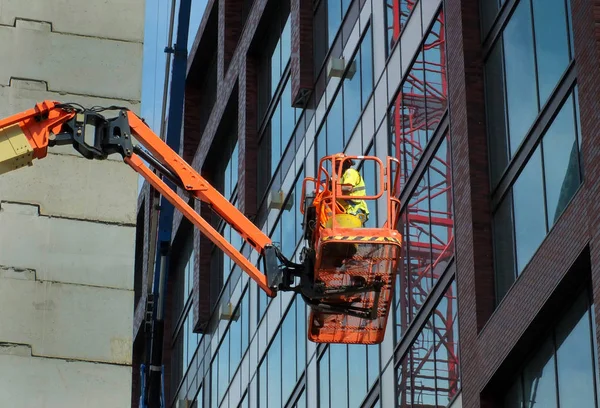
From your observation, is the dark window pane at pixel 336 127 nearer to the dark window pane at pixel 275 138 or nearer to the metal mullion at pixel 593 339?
the dark window pane at pixel 275 138

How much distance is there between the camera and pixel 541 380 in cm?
2500

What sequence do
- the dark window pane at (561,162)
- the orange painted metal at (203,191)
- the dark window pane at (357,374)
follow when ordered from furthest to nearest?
1. the dark window pane at (357,374)
2. the dark window pane at (561,162)
3. the orange painted metal at (203,191)

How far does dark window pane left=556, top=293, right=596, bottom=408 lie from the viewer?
2306cm

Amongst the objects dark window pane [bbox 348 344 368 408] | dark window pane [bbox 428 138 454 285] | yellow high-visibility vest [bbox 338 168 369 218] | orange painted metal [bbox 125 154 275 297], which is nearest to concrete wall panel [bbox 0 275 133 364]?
orange painted metal [bbox 125 154 275 297]

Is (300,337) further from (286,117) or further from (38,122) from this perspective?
(38,122)

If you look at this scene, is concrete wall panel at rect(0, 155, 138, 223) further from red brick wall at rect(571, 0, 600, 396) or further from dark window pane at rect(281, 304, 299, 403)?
dark window pane at rect(281, 304, 299, 403)

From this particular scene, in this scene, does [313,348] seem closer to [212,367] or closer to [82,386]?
[212,367]

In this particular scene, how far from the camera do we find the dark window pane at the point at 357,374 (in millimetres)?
35000

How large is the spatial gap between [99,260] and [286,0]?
33236 mm

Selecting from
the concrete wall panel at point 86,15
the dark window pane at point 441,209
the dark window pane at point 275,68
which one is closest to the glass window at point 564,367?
the dark window pane at point 441,209

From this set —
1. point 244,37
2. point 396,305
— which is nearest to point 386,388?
point 396,305

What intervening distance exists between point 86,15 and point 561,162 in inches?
418

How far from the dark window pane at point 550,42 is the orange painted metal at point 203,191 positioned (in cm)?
772

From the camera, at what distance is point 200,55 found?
2408 inches
